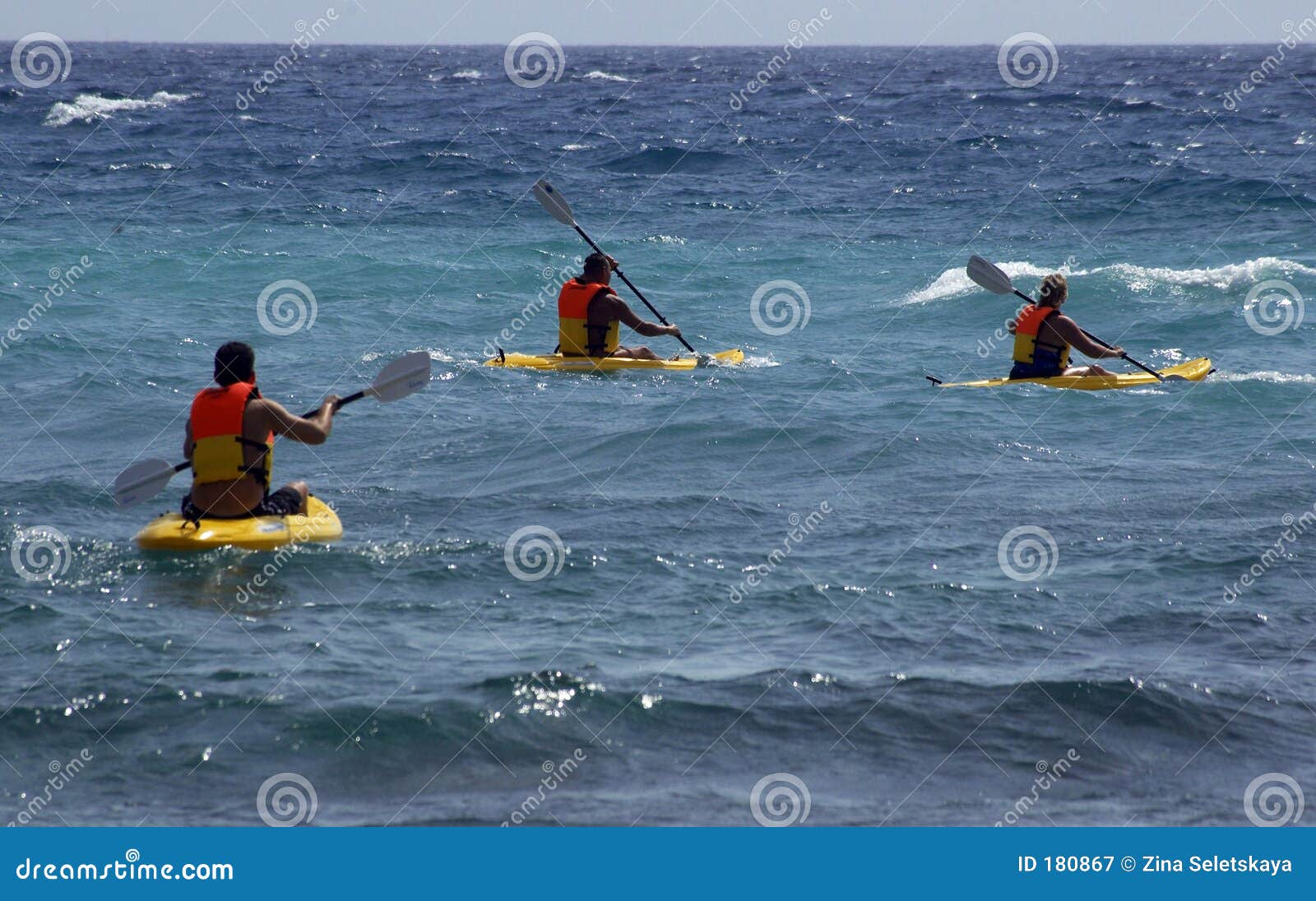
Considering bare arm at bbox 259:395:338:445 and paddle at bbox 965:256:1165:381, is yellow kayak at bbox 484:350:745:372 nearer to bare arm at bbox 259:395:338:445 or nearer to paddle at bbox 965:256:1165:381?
paddle at bbox 965:256:1165:381

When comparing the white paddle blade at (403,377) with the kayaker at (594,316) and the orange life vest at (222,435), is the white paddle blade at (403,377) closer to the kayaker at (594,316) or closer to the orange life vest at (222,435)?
the orange life vest at (222,435)

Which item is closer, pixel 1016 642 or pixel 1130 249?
pixel 1016 642

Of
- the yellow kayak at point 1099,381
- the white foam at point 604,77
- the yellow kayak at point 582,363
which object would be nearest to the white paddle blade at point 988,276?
the yellow kayak at point 1099,381

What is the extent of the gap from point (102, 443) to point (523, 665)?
20.5 ft

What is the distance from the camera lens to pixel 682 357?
583 inches

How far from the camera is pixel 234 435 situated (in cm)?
804

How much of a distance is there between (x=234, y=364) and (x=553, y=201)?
6994 mm

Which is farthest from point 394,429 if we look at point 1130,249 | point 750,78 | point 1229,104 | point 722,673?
point 750,78

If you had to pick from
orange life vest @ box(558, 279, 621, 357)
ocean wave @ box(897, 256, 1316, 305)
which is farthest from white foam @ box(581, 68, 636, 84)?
orange life vest @ box(558, 279, 621, 357)

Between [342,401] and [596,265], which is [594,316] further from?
A: [342,401]

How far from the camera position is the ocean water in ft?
19.6

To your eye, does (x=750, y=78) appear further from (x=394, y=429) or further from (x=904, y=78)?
(x=394, y=429)

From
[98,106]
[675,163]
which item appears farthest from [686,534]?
[98,106]

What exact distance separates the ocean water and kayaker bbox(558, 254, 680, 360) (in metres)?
0.70
